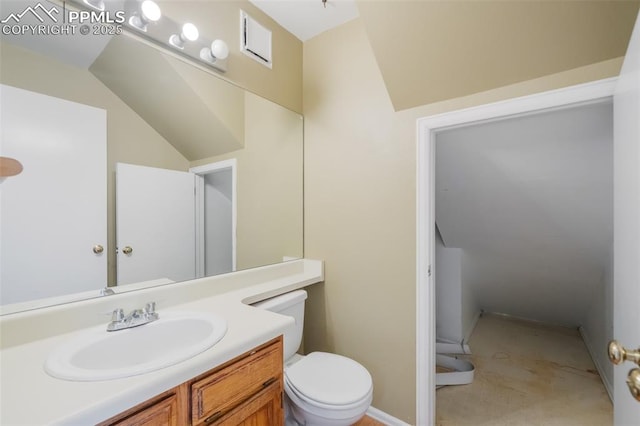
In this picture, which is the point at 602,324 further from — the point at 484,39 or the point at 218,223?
the point at 218,223

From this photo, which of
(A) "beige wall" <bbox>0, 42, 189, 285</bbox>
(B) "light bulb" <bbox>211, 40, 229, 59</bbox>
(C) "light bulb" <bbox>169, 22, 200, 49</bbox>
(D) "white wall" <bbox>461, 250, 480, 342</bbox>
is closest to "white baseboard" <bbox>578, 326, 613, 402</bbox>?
(D) "white wall" <bbox>461, 250, 480, 342</bbox>

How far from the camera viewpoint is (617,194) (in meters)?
0.91

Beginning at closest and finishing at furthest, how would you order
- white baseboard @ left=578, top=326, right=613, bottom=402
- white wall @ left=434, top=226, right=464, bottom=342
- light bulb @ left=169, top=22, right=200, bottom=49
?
light bulb @ left=169, top=22, right=200, bottom=49 → white baseboard @ left=578, top=326, right=613, bottom=402 → white wall @ left=434, top=226, right=464, bottom=342

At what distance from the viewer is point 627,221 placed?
78 cm

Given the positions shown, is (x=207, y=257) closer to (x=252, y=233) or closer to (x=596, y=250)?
(x=252, y=233)

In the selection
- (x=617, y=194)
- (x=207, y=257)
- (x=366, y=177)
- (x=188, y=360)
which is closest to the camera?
(x=188, y=360)

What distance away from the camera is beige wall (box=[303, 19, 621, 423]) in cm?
159

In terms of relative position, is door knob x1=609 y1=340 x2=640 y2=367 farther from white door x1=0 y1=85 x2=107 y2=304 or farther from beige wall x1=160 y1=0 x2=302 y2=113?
beige wall x1=160 y1=0 x2=302 y2=113

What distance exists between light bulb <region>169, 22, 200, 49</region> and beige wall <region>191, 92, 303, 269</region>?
1.37 feet

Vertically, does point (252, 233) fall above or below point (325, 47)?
below

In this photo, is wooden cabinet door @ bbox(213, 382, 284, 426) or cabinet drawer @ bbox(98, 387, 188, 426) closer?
cabinet drawer @ bbox(98, 387, 188, 426)

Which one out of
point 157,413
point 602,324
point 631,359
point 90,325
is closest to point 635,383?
point 631,359

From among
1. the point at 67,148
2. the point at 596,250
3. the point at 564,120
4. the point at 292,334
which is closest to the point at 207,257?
the point at 292,334

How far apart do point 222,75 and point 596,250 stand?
A: 2.95 m
